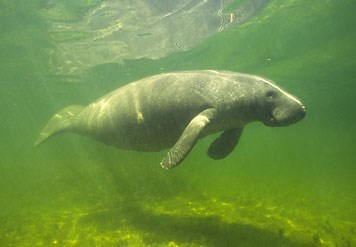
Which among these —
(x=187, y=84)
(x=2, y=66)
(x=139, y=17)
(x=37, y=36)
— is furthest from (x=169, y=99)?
(x=2, y=66)

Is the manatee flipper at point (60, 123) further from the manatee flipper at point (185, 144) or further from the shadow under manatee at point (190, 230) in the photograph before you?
the manatee flipper at point (185, 144)

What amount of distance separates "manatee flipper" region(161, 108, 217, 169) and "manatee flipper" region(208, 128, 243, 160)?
1.63 metres

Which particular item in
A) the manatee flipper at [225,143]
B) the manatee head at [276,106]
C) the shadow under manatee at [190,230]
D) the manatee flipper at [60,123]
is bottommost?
the shadow under manatee at [190,230]

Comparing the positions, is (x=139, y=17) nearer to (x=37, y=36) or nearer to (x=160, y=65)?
(x=37, y=36)

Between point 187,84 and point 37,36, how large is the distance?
42.0 ft

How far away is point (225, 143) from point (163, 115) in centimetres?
175

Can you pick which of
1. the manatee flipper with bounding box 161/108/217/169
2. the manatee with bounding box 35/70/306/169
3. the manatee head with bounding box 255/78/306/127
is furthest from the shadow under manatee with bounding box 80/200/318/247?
the manatee head with bounding box 255/78/306/127

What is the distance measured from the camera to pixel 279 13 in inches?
667

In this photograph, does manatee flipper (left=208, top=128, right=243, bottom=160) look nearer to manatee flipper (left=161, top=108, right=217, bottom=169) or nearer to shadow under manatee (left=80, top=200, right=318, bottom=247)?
manatee flipper (left=161, top=108, right=217, bottom=169)

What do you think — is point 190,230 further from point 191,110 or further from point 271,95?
point 271,95

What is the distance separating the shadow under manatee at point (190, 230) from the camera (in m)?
6.61

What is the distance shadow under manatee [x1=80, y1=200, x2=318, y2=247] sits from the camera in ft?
21.7

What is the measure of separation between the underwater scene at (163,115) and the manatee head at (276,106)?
91mm

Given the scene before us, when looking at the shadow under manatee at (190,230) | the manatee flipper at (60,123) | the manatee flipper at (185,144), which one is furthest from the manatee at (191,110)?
the manatee flipper at (60,123)
